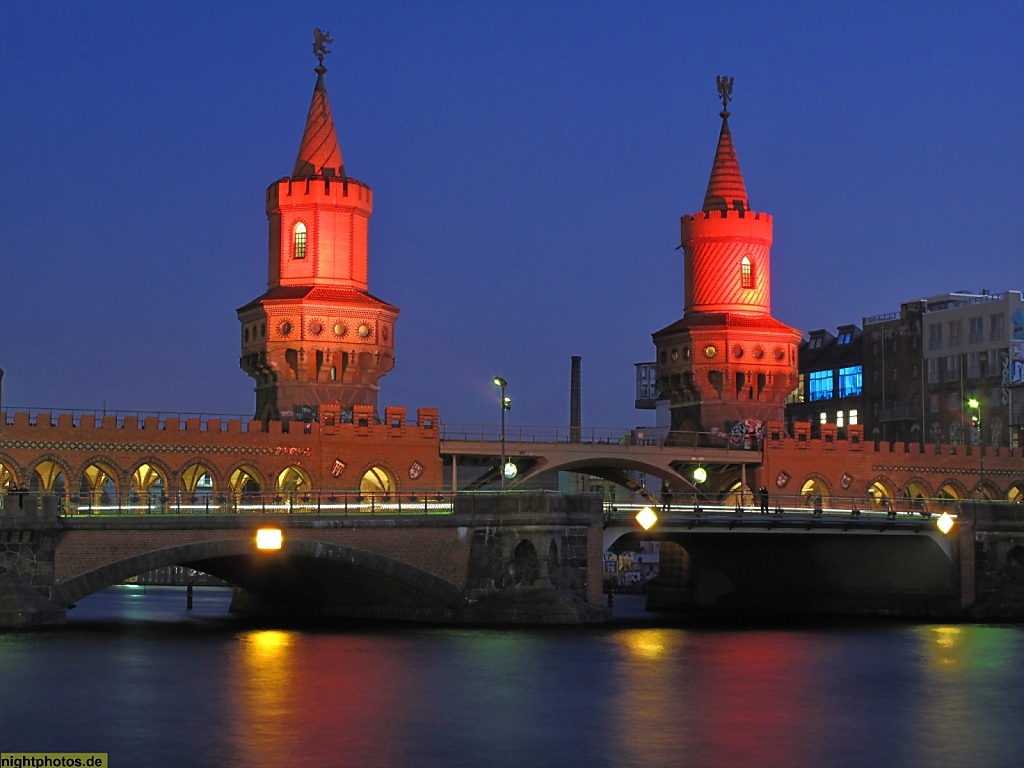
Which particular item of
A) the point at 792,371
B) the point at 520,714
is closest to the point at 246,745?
the point at 520,714

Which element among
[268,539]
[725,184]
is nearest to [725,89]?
[725,184]

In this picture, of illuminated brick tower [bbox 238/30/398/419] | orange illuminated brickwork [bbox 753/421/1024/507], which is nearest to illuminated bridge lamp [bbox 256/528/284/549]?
illuminated brick tower [bbox 238/30/398/419]

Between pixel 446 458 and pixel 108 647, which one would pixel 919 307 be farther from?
pixel 108 647

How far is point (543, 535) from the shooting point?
76.6 metres

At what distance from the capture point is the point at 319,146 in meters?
108

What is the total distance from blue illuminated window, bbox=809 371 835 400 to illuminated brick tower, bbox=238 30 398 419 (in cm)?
7301

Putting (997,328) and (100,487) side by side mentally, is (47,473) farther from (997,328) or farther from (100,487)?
(997,328)

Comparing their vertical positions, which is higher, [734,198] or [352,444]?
[734,198]

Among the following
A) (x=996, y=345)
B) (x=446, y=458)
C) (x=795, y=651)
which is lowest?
(x=795, y=651)

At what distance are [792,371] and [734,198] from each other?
1150 centimetres

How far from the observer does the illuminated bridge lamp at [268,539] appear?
237ft

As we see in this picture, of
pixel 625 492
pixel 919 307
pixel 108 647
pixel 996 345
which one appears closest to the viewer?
pixel 108 647

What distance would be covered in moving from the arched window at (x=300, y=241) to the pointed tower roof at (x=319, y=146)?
9.56 feet

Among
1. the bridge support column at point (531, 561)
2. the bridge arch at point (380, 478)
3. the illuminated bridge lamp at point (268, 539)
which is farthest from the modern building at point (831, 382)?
the illuminated bridge lamp at point (268, 539)
